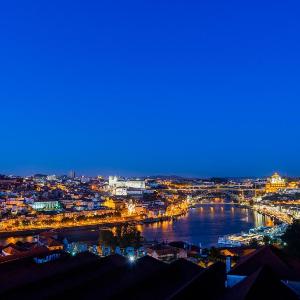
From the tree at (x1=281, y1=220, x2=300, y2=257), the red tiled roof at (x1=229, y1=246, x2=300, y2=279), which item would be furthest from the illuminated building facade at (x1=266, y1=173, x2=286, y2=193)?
the red tiled roof at (x1=229, y1=246, x2=300, y2=279)

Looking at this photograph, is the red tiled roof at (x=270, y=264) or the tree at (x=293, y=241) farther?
the tree at (x=293, y=241)

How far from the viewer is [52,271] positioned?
368cm

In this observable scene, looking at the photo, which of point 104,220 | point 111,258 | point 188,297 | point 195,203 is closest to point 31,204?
point 104,220

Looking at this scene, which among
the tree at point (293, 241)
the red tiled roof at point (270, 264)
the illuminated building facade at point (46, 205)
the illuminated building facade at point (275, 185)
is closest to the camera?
the red tiled roof at point (270, 264)

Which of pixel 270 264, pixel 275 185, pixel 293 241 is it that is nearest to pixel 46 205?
pixel 293 241

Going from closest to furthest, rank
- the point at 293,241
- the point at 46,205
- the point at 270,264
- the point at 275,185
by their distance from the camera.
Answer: the point at 270,264, the point at 293,241, the point at 46,205, the point at 275,185

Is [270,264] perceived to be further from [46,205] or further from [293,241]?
[46,205]

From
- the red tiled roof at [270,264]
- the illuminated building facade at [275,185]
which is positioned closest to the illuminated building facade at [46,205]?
the red tiled roof at [270,264]

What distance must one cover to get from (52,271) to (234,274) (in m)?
1.29

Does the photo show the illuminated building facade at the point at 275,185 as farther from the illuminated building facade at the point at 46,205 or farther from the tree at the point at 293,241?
the tree at the point at 293,241

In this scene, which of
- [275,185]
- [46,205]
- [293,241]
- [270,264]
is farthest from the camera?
[275,185]

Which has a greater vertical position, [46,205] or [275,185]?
[275,185]

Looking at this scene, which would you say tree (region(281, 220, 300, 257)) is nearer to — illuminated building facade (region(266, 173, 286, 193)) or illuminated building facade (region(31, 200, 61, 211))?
illuminated building facade (region(31, 200, 61, 211))

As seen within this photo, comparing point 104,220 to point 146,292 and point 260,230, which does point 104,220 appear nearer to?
point 260,230
